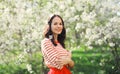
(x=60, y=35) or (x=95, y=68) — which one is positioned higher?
(x=60, y=35)

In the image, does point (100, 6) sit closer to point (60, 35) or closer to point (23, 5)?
point (23, 5)

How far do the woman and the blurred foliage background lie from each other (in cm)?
654

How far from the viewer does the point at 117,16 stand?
11.2m

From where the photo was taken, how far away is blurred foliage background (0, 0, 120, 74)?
36.0 ft

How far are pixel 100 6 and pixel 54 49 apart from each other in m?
7.71

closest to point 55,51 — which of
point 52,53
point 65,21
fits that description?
point 52,53

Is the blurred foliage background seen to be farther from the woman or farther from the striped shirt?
the striped shirt

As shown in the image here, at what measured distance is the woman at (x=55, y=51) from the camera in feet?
12.5

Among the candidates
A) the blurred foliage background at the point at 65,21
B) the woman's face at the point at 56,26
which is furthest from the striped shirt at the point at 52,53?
the blurred foliage background at the point at 65,21

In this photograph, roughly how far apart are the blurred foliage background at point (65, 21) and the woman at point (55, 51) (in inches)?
257

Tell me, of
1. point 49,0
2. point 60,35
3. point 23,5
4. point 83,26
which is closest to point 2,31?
point 23,5

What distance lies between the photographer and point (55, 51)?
3840 mm

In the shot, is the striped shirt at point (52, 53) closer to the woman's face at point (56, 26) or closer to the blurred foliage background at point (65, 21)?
the woman's face at point (56, 26)

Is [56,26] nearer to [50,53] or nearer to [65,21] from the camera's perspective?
[50,53]
